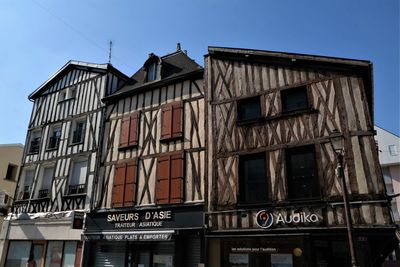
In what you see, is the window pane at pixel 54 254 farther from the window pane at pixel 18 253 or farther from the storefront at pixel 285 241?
the storefront at pixel 285 241

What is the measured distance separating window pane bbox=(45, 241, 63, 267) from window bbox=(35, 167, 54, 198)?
1993mm

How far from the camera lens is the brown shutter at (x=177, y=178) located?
9688 millimetres

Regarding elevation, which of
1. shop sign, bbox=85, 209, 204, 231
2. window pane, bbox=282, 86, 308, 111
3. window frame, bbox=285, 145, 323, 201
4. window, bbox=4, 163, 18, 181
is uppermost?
window, bbox=4, 163, 18, 181

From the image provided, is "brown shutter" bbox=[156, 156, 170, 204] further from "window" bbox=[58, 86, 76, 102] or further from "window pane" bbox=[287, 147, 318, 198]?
"window" bbox=[58, 86, 76, 102]

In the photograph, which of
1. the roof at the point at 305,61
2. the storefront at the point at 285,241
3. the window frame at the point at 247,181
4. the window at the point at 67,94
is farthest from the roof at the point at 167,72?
the storefront at the point at 285,241

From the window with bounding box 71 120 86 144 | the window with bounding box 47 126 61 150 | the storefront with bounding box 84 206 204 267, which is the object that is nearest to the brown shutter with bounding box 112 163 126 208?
the storefront with bounding box 84 206 204 267

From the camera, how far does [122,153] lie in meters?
11.6

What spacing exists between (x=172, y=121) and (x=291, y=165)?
4143mm

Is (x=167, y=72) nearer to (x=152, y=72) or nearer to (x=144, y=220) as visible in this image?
(x=152, y=72)

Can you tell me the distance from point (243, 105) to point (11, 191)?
50.4ft

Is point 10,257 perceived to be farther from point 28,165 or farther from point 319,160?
point 319,160

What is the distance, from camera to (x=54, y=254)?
11.8 meters

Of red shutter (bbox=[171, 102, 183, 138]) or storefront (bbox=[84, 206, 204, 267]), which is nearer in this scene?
storefront (bbox=[84, 206, 204, 267])

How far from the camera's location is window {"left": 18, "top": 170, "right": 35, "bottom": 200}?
13.7 metres
